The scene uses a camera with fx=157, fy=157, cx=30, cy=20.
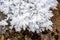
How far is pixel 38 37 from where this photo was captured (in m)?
1.39

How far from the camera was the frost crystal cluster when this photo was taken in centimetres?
134

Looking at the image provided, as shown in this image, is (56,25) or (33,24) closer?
(33,24)

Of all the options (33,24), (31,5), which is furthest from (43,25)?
(31,5)

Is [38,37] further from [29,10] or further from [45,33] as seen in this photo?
[29,10]

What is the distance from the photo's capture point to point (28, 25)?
1349 mm

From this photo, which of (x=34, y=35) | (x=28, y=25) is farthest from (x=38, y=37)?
(x=28, y=25)

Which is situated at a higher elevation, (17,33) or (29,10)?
(29,10)

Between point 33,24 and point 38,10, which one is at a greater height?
point 38,10

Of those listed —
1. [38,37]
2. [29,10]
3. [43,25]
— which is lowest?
[38,37]

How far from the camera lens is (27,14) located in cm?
134

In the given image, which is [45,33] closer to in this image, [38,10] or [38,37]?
[38,37]

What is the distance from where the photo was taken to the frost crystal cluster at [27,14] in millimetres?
1337

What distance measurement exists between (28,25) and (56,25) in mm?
277

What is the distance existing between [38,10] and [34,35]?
8.9 inches
